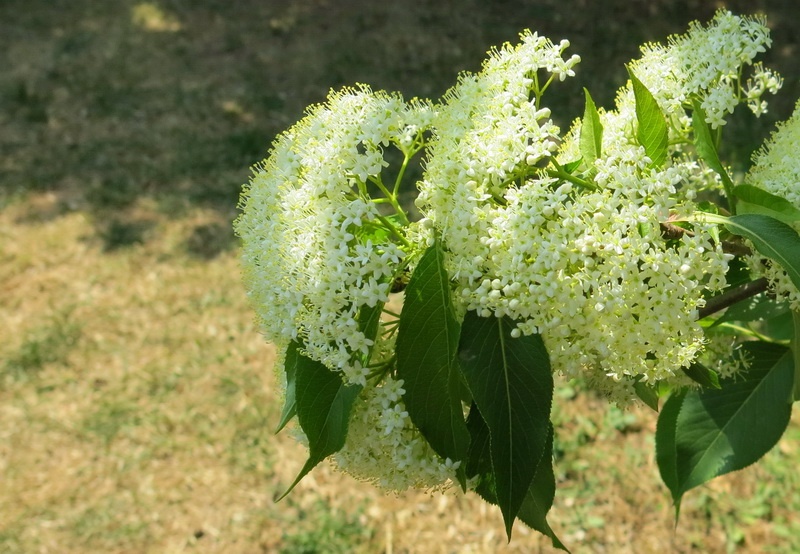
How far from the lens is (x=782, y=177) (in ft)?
3.42

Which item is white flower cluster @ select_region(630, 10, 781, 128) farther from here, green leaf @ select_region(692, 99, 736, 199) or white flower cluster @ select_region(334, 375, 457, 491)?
white flower cluster @ select_region(334, 375, 457, 491)

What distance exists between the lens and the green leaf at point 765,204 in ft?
3.05

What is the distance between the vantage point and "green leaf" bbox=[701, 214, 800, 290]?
866 mm

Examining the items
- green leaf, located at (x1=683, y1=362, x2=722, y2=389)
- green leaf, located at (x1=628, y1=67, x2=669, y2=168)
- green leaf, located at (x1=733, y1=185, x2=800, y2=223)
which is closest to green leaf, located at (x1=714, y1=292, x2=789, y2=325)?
green leaf, located at (x1=683, y1=362, x2=722, y2=389)

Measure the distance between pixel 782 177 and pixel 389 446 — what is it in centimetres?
63

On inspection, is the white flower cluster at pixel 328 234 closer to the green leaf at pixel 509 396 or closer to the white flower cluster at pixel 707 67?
the green leaf at pixel 509 396

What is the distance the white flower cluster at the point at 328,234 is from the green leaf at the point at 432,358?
0.04 m

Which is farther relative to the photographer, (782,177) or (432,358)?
(782,177)

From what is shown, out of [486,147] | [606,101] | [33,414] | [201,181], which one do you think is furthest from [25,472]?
[606,101]

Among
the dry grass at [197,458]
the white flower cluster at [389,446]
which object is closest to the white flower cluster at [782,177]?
the white flower cluster at [389,446]

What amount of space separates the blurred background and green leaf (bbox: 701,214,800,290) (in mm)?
2190

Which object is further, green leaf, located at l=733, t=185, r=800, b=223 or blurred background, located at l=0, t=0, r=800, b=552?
blurred background, located at l=0, t=0, r=800, b=552

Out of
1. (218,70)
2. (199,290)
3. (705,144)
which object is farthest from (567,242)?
(218,70)

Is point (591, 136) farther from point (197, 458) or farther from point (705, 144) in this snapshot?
point (197, 458)
